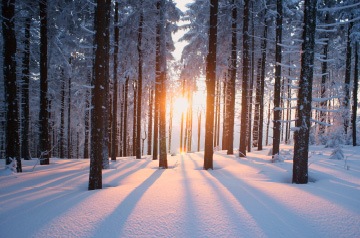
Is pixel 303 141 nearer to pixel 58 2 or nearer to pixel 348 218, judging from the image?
pixel 348 218

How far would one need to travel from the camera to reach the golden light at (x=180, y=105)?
2978 centimetres

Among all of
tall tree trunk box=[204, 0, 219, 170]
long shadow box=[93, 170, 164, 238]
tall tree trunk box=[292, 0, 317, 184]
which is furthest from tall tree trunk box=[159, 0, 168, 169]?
tall tree trunk box=[292, 0, 317, 184]

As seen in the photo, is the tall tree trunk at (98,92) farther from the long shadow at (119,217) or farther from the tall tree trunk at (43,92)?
the tall tree trunk at (43,92)

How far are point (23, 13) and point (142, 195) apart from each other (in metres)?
17.5

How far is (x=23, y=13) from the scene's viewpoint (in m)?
14.6

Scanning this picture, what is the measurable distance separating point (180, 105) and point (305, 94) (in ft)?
85.5

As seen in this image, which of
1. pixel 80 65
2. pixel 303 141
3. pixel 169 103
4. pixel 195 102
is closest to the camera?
pixel 303 141

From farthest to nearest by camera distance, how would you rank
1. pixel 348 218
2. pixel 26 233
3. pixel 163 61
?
pixel 163 61, pixel 348 218, pixel 26 233

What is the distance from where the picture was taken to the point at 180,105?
102 ft

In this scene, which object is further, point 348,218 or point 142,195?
point 142,195

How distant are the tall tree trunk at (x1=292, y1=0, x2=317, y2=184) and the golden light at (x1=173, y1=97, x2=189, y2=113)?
23777mm

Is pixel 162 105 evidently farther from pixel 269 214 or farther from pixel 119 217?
pixel 269 214

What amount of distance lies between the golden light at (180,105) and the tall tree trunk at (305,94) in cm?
2378

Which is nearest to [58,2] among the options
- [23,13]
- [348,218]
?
[23,13]
